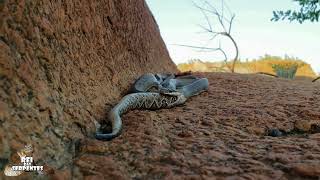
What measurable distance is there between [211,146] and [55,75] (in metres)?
1.15

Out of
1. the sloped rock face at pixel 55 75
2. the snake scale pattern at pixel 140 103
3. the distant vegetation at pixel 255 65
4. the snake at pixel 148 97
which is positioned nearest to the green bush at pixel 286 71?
the distant vegetation at pixel 255 65

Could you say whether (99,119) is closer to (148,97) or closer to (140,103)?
(140,103)

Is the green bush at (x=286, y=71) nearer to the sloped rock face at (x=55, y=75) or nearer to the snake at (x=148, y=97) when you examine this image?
the snake at (x=148, y=97)

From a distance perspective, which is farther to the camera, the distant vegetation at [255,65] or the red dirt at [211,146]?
the distant vegetation at [255,65]

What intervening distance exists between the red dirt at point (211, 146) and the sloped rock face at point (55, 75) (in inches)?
8.9

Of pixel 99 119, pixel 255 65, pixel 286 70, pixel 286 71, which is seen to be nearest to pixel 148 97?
pixel 99 119

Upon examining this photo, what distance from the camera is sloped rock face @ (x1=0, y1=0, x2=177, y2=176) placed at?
2221mm

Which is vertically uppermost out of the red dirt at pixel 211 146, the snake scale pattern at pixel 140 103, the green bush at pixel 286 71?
the green bush at pixel 286 71

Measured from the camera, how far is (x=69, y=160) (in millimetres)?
2391

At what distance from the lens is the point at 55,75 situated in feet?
8.77

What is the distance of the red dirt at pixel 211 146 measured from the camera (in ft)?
7.61

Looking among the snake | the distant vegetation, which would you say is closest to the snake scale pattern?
the snake

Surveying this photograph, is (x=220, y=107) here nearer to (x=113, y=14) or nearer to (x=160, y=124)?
(x=160, y=124)

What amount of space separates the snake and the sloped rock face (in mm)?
116
